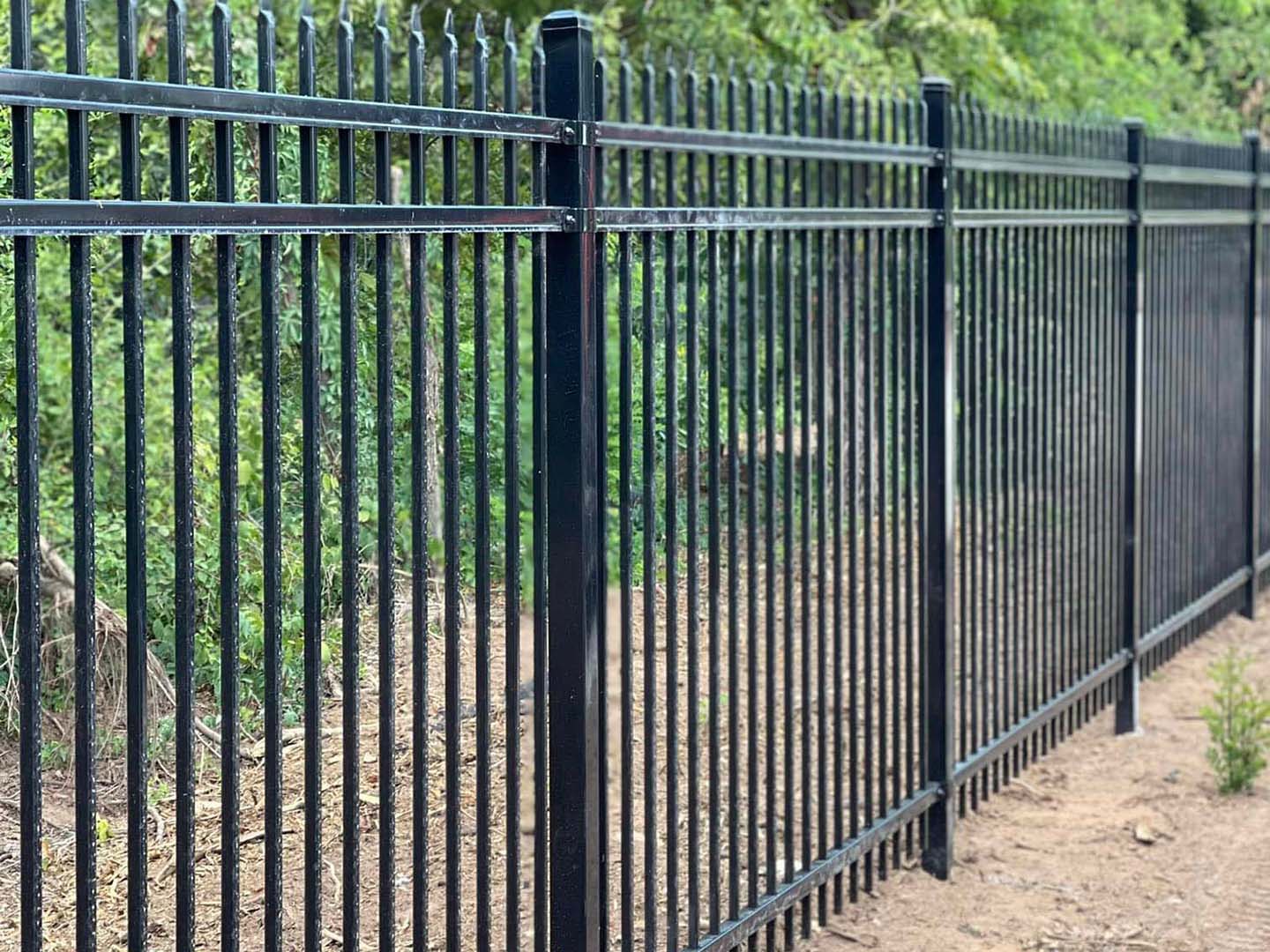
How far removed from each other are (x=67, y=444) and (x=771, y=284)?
3521 millimetres

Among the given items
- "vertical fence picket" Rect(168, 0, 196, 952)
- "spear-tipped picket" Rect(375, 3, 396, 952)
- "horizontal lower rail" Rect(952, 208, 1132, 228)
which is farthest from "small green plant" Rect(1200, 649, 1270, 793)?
"vertical fence picket" Rect(168, 0, 196, 952)

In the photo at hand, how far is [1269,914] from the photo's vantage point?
17.9 ft

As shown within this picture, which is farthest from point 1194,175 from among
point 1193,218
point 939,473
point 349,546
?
point 349,546

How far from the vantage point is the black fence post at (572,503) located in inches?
146

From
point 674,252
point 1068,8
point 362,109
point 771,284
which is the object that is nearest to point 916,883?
point 771,284

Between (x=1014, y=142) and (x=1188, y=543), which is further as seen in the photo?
(x=1188, y=543)

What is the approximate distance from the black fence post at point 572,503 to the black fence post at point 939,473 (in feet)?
6.62

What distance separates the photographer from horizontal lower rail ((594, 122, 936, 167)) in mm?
3900

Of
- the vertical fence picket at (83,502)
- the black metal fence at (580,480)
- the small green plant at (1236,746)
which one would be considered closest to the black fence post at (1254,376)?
the black metal fence at (580,480)

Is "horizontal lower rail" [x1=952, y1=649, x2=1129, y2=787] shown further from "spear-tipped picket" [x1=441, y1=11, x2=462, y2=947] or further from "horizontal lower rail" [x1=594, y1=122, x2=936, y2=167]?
"spear-tipped picket" [x1=441, y1=11, x2=462, y2=947]

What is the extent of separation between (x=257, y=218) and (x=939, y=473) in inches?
126

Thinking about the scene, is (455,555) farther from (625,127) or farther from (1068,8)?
(1068,8)

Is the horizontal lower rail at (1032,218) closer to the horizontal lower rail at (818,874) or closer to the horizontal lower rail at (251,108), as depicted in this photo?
the horizontal lower rail at (818,874)

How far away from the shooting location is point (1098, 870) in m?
5.86
